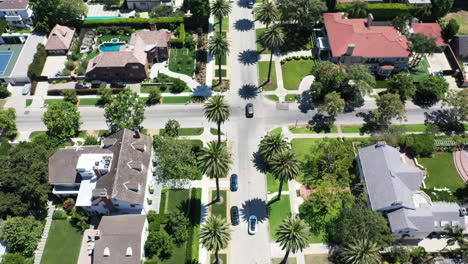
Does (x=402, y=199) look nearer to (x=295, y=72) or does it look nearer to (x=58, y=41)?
(x=295, y=72)

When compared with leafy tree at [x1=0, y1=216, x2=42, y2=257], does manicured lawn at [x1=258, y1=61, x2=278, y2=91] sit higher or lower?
higher

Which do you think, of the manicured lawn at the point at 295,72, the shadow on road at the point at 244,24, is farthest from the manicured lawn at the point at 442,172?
the shadow on road at the point at 244,24

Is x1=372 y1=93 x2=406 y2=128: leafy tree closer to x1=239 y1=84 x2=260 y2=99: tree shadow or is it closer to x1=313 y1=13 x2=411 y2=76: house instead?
x1=313 y1=13 x2=411 y2=76: house

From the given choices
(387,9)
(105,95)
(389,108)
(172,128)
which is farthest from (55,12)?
(387,9)

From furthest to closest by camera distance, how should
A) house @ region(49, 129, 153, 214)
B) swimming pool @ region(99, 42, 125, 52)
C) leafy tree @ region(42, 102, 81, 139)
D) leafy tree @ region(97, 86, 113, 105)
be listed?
swimming pool @ region(99, 42, 125, 52) < leafy tree @ region(97, 86, 113, 105) < leafy tree @ region(42, 102, 81, 139) < house @ region(49, 129, 153, 214)

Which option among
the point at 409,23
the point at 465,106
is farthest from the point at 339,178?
the point at 409,23

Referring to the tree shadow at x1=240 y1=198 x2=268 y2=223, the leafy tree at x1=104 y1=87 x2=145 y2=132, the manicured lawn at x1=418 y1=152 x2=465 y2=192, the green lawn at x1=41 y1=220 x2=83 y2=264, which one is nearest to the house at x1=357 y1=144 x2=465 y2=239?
the manicured lawn at x1=418 y1=152 x2=465 y2=192
